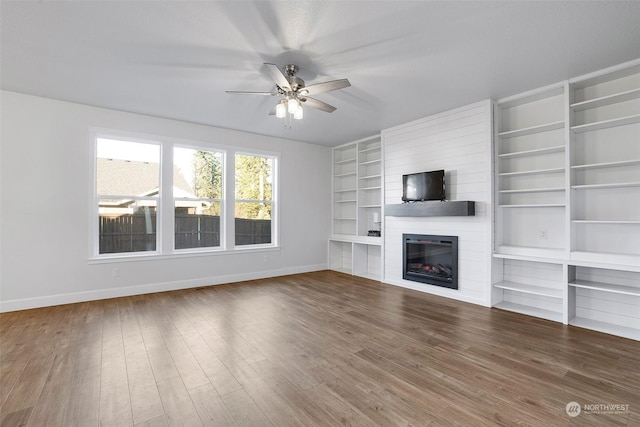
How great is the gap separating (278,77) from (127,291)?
160 inches

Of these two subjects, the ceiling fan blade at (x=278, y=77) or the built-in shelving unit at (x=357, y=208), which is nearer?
the ceiling fan blade at (x=278, y=77)

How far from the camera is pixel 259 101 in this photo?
13.7 feet

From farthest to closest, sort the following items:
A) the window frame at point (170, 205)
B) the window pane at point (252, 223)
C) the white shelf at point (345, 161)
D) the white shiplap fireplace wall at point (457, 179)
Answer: the white shelf at point (345, 161) < the window pane at point (252, 223) < the window frame at point (170, 205) < the white shiplap fireplace wall at point (457, 179)

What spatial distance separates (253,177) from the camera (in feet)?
19.8

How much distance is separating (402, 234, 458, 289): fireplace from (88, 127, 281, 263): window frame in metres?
2.70

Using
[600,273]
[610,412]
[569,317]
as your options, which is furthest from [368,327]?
[600,273]

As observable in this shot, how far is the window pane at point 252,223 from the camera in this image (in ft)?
19.1

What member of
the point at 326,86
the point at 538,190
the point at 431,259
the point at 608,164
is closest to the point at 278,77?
the point at 326,86

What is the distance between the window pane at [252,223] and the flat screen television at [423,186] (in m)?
2.86

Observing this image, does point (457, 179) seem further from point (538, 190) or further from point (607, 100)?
point (607, 100)

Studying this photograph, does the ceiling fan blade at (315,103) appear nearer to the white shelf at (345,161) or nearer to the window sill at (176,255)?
the white shelf at (345,161)

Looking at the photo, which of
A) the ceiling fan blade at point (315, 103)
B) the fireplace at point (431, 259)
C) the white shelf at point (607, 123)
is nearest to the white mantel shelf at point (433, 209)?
the fireplace at point (431, 259)

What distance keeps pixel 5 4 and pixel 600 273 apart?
629 cm

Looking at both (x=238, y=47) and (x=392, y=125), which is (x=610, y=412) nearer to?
(x=238, y=47)
